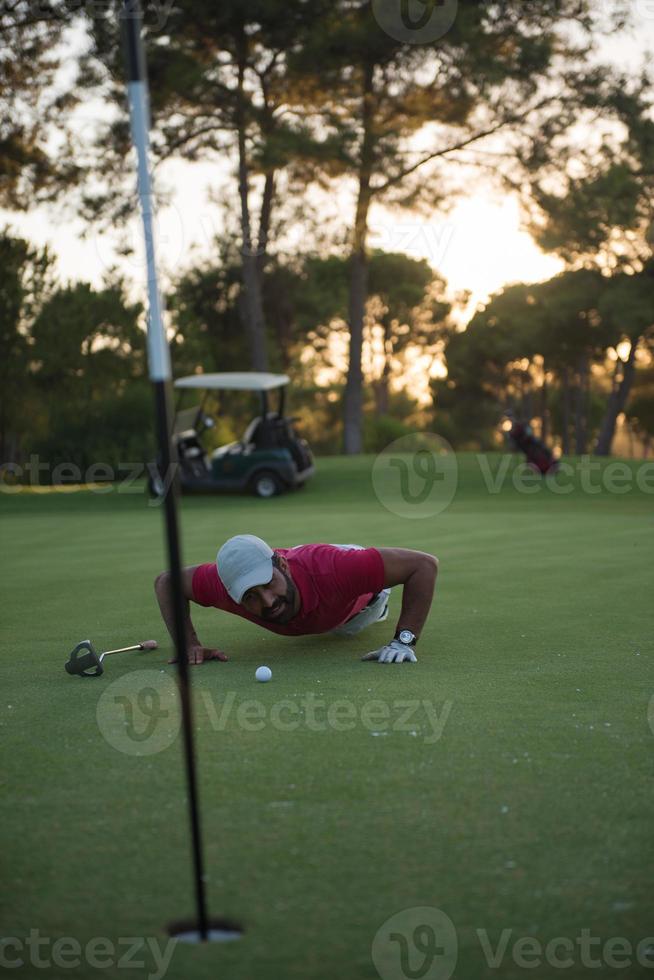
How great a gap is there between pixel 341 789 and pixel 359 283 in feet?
86.5

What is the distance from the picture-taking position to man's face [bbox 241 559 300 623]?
5.30 meters

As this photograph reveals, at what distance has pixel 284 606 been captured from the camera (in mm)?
5430

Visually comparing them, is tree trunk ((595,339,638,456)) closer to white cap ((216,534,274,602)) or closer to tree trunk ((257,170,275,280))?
tree trunk ((257,170,275,280))

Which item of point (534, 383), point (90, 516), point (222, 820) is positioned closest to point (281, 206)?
point (90, 516)

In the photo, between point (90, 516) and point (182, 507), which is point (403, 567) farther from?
point (182, 507)

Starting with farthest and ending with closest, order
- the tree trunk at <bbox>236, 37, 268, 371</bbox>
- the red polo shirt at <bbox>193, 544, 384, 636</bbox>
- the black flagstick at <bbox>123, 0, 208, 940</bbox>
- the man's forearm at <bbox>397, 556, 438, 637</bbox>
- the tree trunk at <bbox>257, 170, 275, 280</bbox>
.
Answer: the tree trunk at <bbox>257, 170, 275, 280</bbox> < the tree trunk at <bbox>236, 37, 268, 371</bbox> < the man's forearm at <bbox>397, 556, 438, 637</bbox> < the red polo shirt at <bbox>193, 544, 384, 636</bbox> < the black flagstick at <bbox>123, 0, 208, 940</bbox>

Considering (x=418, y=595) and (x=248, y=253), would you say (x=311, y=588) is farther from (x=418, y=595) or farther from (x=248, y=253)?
(x=248, y=253)

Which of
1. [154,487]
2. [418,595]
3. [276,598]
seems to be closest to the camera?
[276,598]

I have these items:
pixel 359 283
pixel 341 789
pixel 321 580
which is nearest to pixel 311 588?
pixel 321 580

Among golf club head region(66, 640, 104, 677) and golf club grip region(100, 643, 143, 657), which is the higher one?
golf club head region(66, 640, 104, 677)

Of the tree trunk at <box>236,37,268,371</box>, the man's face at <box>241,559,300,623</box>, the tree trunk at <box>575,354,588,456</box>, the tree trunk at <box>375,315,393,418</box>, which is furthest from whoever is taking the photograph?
the tree trunk at <box>375,315,393,418</box>

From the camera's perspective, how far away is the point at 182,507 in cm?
2038

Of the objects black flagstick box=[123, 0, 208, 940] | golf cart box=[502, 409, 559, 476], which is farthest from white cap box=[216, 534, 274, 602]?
golf cart box=[502, 409, 559, 476]

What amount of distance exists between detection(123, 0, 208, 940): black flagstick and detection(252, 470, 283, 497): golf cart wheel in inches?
735
